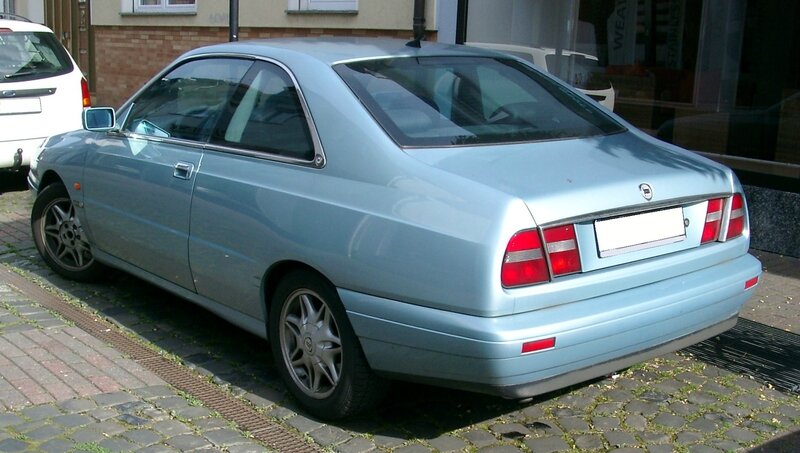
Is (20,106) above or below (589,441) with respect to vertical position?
above

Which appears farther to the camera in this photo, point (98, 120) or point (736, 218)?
point (98, 120)

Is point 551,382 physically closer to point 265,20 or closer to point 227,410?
point 227,410

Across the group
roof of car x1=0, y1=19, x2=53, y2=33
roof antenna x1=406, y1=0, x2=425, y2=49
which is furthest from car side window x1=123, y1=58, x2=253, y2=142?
roof of car x1=0, y1=19, x2=53, y2=33

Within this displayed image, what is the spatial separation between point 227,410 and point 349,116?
1390mm

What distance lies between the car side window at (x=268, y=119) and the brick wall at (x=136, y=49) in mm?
7272

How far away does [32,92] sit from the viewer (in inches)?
352

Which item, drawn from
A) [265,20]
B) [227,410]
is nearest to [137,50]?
[265,20]

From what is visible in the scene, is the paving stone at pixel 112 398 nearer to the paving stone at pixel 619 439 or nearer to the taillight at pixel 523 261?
the taillight at pixel 523 261

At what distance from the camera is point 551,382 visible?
357cm

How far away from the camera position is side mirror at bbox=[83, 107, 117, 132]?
5.59m

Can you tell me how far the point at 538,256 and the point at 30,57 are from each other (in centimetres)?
721

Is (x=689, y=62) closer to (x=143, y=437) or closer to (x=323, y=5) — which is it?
(x=323, y=5)

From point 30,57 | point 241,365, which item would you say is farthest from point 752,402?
point 30,57

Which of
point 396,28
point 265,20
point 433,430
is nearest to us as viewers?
point 433,430
